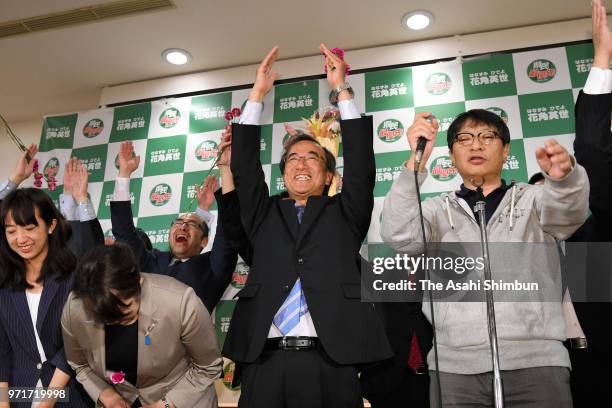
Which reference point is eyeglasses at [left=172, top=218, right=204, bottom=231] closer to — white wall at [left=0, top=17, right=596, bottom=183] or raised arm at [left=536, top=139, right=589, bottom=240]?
white wall at [left=0, top=17, right=596, bottom=183]

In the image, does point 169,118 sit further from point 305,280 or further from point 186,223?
point 305,280

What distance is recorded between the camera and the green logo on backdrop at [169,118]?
13.5ft

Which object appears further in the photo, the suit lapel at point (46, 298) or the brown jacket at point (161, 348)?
the suit lapel at point (46, 298)

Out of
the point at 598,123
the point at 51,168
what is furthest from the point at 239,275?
the point at 598,123

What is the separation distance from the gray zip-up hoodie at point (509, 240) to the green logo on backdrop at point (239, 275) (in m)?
1.66

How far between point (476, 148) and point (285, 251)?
0.82 meters

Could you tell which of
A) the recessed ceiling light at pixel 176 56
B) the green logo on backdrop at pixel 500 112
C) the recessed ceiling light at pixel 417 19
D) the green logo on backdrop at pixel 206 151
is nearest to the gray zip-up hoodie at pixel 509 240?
the green logo on backdrop at pixel 500 112

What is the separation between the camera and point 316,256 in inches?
79.0

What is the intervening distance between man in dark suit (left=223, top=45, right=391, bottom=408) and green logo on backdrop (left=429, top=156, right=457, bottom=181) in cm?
123

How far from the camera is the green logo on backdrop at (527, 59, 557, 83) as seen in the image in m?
3.45

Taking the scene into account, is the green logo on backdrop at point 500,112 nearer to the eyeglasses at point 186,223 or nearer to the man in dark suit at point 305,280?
the man in dark suit at point 305,280

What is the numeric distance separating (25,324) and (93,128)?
2.37 meters

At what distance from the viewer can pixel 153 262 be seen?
127 inches

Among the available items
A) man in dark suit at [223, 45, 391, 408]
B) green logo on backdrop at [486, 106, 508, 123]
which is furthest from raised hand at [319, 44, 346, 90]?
green logo on backdrop at [486, 106, 508, 123]
